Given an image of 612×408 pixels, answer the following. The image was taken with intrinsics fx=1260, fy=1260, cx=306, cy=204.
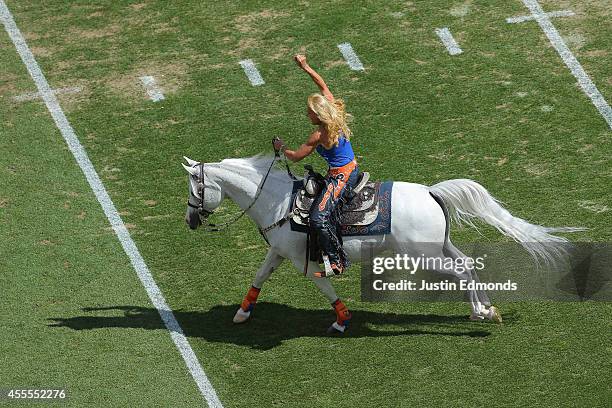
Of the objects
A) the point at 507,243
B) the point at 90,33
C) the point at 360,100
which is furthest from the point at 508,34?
the point at 90,33

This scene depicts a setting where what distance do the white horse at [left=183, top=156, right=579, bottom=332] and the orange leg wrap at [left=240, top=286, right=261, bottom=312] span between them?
0.39m

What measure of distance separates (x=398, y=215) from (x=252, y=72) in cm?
678

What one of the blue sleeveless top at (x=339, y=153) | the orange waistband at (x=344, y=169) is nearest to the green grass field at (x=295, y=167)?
the orange waistband at (x=344, y=169)

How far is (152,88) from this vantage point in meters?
20.7

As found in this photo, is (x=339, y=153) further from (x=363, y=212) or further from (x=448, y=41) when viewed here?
(x=448, y=41)

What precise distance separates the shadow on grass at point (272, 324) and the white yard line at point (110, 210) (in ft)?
0.62

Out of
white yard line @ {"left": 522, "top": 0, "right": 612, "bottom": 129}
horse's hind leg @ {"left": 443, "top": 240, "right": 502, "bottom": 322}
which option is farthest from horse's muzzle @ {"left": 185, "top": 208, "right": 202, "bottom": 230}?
white yard line @ {"left": 522, "top": 0, "right": 612, "bottom": 129}

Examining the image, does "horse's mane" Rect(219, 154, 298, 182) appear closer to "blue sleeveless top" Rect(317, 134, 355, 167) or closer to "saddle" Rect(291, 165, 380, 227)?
"saddle" Rect(291, 165, 380, 227)

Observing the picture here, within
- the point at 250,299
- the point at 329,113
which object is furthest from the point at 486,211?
the point at 250,299

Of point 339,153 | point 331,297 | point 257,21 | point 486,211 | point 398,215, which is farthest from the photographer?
point 257,21

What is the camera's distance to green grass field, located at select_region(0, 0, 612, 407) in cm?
1476

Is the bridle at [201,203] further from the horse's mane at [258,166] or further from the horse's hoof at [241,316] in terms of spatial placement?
the horse's hoof at [241,316]

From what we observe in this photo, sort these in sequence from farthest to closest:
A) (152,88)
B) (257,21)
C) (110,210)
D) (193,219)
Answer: (257,21)
(152,88)
(110,210)
(193,219)

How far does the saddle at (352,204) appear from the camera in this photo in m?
14.8
